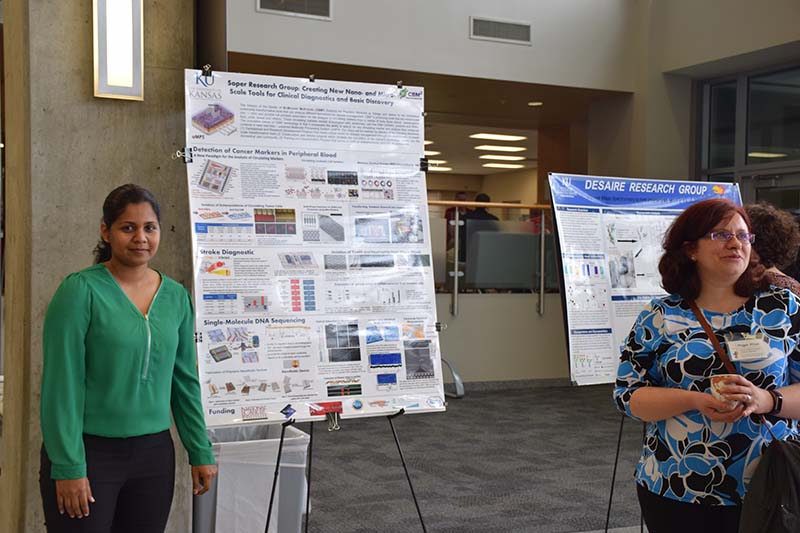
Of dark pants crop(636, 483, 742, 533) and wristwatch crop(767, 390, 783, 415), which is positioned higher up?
wristwatch crop(767, 390, 783, 415)

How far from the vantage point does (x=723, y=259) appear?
96.3 inches

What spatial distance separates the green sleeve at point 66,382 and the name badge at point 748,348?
5.48ft

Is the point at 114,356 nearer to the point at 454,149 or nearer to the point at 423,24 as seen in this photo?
the point at 423,24

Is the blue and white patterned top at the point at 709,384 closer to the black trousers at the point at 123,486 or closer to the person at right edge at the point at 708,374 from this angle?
the person at right edge at the point at 708,374

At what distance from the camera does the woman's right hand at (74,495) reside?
2.34 metres

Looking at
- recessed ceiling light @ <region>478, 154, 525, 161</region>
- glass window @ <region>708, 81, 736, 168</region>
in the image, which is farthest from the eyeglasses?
recessed ceiling light @ <region>478, 154, 525, 161</region>

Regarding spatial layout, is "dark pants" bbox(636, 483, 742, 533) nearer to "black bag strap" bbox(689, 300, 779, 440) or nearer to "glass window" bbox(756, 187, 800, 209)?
"black bag strap" bbox(689, 300, 779, 440)

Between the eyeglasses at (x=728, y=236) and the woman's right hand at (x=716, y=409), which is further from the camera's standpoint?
the eyeglasses at (x=728, y=236)

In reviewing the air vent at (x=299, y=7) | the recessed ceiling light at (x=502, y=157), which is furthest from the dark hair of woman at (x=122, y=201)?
the recessed ceiling light at (x=502, y=157)

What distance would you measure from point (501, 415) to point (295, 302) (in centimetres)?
496

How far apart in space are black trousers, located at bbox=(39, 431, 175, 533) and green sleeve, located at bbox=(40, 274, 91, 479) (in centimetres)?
7

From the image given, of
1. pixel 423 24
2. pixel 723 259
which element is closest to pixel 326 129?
pixel 723 259

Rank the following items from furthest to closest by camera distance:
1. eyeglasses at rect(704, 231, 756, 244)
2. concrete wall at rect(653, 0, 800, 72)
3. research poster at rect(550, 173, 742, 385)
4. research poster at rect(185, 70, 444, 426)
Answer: concrete wall at rect(653, 0, 800, 72) → research poster at rect(550, 173, 742, 385) → research poster at rect(185, 70, 444, 426) → eyeglasses at rect(704, 231, 756, 244)

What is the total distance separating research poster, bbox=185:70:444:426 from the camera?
10.8ft
